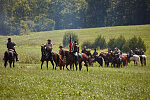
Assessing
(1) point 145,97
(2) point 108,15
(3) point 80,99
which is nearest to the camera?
(3) point 80,99

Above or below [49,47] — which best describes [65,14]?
above

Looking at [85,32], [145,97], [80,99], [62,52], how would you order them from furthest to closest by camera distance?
[85,32]
[62,52]
[145,97]
[80,99]

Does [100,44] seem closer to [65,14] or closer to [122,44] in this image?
[122,44]

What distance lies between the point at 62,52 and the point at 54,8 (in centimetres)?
16158

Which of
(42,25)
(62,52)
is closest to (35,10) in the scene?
(42,25)

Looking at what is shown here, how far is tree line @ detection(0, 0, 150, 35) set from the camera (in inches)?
5105

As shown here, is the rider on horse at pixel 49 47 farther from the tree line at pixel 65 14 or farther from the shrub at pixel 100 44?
the tree line at pixel 65 14

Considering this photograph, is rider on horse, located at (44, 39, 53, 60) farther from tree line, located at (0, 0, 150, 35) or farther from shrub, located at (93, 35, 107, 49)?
tree line, located at (0, 0, 150, 35)

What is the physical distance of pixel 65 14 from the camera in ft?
568

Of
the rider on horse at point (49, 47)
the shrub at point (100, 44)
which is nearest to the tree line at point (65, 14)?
the shrub at point (100, 44)

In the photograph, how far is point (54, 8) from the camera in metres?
185

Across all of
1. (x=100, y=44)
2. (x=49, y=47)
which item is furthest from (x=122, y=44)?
(x=49, y=47)

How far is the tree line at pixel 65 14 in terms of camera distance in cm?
12966

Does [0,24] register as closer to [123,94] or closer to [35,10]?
[35,10]
